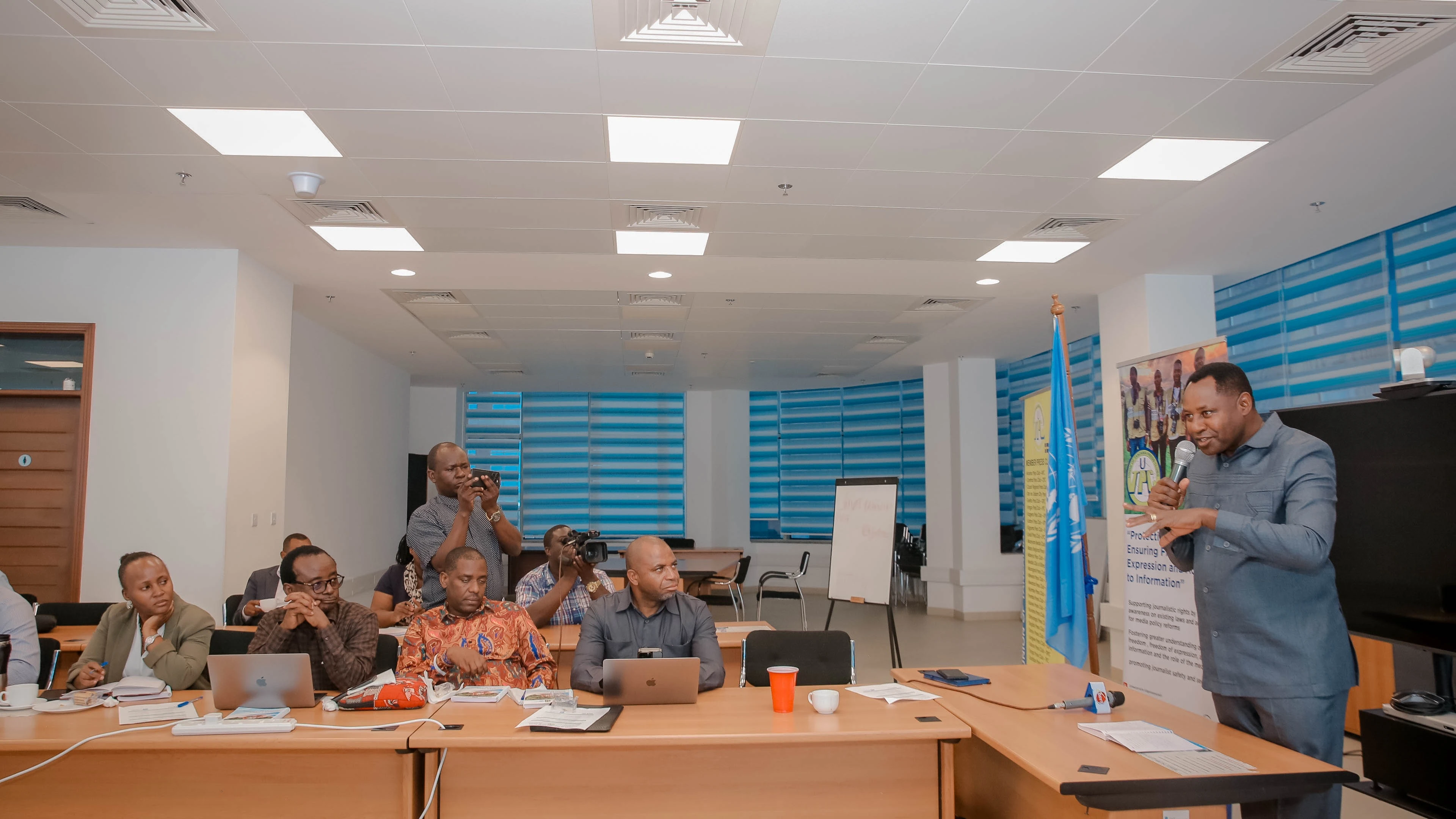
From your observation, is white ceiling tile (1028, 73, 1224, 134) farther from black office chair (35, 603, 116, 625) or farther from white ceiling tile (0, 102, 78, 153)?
black office chair (35, 603, 116, 625)

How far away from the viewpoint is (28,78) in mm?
3838

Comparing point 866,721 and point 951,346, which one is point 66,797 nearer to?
point 866,721

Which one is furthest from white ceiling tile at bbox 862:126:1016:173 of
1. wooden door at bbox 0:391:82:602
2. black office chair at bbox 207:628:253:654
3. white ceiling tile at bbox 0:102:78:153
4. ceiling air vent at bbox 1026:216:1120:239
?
wooden door at bbox 0:391:82:602

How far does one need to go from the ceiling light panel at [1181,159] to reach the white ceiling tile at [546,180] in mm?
3019

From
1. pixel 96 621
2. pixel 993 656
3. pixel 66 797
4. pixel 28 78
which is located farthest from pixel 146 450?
pixel 993 656

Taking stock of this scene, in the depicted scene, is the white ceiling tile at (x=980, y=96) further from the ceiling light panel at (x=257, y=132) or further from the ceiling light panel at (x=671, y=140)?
the ceiling light panel at (x=257, y=132)

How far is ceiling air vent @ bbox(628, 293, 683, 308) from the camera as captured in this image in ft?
25.8

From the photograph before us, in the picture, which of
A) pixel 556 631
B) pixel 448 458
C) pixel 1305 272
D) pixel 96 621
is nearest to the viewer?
pixel 448 458

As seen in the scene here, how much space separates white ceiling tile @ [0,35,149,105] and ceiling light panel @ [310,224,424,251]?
186 centimetres

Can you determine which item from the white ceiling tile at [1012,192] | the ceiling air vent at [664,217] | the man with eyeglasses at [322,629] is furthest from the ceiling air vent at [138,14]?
the white ceiling tile at [1012,192]

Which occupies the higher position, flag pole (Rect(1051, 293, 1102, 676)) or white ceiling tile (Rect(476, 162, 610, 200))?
white ceiling tile (Rect(476, 162, 610, 200))

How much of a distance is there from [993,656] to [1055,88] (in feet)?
19.4

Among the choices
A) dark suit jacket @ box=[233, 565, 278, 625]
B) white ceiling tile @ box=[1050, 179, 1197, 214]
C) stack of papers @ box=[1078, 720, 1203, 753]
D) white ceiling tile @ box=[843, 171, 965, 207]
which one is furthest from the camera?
dark suit jacket @ box=[233, 565, 278, 625]

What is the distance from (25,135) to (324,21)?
237cm
